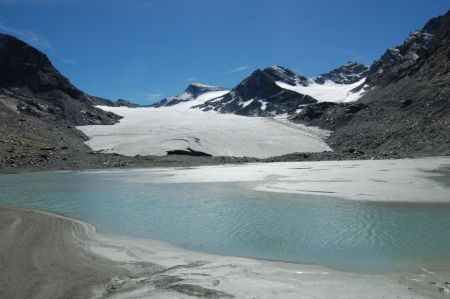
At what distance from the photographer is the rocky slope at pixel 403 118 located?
4766 cm

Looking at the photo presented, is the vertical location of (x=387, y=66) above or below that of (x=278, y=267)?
above

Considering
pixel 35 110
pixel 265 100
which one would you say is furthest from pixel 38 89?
pixel 265 100

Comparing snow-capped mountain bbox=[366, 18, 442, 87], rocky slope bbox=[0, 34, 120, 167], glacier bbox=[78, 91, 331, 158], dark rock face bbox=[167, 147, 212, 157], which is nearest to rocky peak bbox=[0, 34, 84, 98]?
rocky slope bbox=[0, 34, 120, 167]

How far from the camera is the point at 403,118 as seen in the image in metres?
58.5

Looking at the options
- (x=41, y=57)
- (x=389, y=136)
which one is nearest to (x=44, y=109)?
(x=41, y=57)

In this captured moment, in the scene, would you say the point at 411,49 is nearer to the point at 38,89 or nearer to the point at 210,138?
the point at 210,138

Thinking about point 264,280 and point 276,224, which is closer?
point 264,280

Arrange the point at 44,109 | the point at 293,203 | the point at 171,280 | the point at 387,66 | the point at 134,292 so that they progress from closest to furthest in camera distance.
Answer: the point at 134,292
the point at 171,280
the point at 293,203
the point at 44,109
the point at 387,66

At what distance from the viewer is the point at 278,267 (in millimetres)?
8922

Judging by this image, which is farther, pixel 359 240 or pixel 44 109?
pixel 44 109

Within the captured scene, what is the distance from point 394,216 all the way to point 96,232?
10.2 meters

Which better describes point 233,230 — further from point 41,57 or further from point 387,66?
point 387,66

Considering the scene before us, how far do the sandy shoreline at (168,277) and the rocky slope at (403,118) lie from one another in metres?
38.3

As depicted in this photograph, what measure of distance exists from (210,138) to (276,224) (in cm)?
4965
